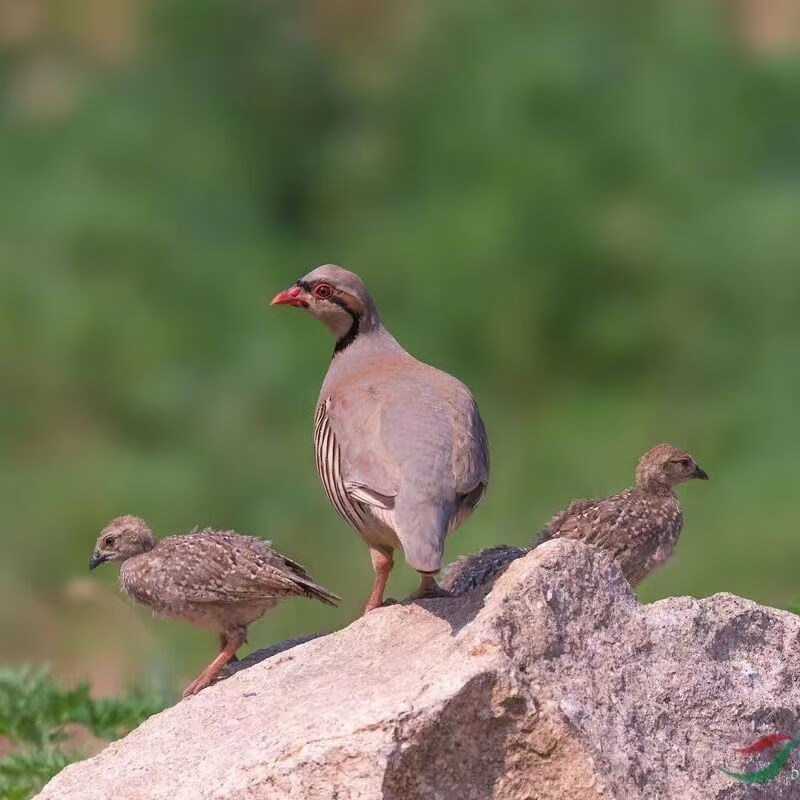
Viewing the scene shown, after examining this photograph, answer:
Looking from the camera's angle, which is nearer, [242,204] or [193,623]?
[193,623]

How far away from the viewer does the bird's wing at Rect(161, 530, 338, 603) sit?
271 inches

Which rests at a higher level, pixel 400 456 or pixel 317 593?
pixel 400 456

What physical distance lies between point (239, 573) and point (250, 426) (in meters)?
7.73

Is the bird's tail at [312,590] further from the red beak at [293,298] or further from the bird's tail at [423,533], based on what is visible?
the red beak at [293,298]

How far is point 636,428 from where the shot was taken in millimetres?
13898

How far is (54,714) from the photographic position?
827cm

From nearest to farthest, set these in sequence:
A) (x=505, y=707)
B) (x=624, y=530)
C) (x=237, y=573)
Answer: (x=505, y=707) → (x=237, y=573) → (x=624, y=530)

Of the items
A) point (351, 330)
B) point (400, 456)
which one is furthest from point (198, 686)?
point (351, 330)

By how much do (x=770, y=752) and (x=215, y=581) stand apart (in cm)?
206

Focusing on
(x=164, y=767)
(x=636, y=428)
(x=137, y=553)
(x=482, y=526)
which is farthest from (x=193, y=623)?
(x=636, y=428)

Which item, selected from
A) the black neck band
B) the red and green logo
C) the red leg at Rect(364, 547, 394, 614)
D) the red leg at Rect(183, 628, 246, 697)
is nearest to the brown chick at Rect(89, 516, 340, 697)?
the red leg at Rect(183, 628, 246, 697)

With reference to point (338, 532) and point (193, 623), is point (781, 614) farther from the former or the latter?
point (338, 532)

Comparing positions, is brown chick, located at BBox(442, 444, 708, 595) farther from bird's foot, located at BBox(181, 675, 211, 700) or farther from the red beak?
the red beak

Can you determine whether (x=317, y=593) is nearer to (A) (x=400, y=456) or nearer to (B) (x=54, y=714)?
(A) (x=400, y=456)
